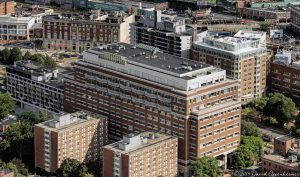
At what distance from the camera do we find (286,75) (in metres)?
131

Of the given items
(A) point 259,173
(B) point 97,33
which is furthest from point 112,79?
(B) point 97,33

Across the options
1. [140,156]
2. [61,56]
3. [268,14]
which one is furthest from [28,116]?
[268,14]

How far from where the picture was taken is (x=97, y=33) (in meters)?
162

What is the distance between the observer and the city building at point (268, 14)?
186 meters

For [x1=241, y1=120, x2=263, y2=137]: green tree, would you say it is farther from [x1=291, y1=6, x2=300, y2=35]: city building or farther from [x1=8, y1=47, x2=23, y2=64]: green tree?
[x1=291, y1=6, x2=300, y2=35]: city building

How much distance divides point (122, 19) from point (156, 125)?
198 feet

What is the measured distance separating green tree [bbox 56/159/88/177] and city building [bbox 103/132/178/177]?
2.86m

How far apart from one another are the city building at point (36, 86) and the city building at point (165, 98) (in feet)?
27.3

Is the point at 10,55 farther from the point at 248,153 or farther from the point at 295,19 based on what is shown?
the point at 248,153

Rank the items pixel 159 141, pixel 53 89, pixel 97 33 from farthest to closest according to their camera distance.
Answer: pixel 97 33, pixel 53 89, pixel 159 141

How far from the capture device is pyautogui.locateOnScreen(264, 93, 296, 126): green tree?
120 metres

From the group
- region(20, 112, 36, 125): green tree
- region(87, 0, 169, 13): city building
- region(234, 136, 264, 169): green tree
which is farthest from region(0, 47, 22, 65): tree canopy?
region(234, 136, 264, 169): green tree

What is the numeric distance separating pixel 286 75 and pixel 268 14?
58568mm

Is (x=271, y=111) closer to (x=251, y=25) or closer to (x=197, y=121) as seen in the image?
(x=197, y=121)
